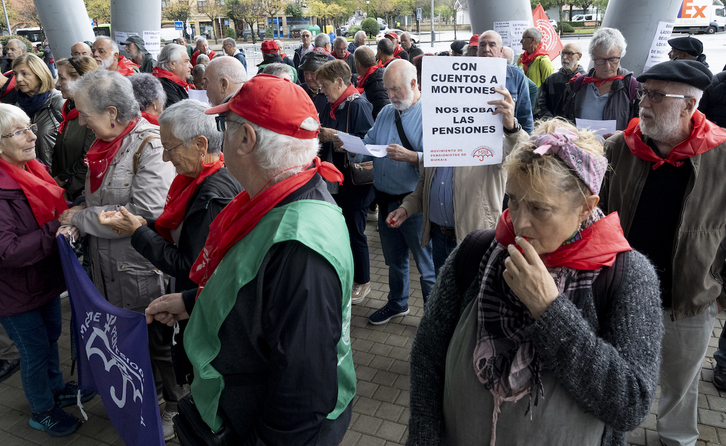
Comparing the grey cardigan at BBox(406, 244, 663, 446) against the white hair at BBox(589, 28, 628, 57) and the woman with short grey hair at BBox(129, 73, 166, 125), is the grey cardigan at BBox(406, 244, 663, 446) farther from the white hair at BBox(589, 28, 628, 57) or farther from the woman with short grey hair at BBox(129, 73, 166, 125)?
the white hair at BBox(589, 28, 628, 57)

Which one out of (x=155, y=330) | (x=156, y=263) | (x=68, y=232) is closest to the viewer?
(x=156, y=263)

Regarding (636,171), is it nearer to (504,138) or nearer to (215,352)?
(504,138)

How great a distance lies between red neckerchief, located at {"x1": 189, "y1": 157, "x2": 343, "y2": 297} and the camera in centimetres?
170

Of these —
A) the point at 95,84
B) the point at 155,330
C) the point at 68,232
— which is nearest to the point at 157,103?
the point at 95,84

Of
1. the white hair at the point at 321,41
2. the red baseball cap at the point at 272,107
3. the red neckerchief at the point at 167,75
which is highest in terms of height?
the red baseball cap at the point at 272,107

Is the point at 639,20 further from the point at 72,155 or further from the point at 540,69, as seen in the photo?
the point at 72,155

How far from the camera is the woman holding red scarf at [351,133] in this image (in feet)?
16.2

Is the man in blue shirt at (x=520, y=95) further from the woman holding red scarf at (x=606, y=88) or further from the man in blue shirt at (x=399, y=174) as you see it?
the man in blue shirt at (x=399, y=174)

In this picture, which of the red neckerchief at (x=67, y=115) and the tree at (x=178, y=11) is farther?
the tree at (x=178, y=11)

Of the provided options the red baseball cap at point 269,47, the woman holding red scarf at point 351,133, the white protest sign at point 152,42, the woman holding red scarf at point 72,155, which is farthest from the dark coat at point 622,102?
the white protest sign at point 152,42

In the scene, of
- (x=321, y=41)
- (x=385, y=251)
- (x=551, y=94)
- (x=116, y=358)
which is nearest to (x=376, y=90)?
(x=551, y=94)

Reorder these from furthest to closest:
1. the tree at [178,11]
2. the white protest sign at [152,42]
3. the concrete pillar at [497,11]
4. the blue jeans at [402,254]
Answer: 1. the tree at [178,11]
2. the white protest sign at [152,42]
3. the concrete pillar at [497,11]
4. the blue jeans at [402,254]

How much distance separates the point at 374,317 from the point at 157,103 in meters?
2.61

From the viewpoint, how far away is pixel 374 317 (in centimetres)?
467
